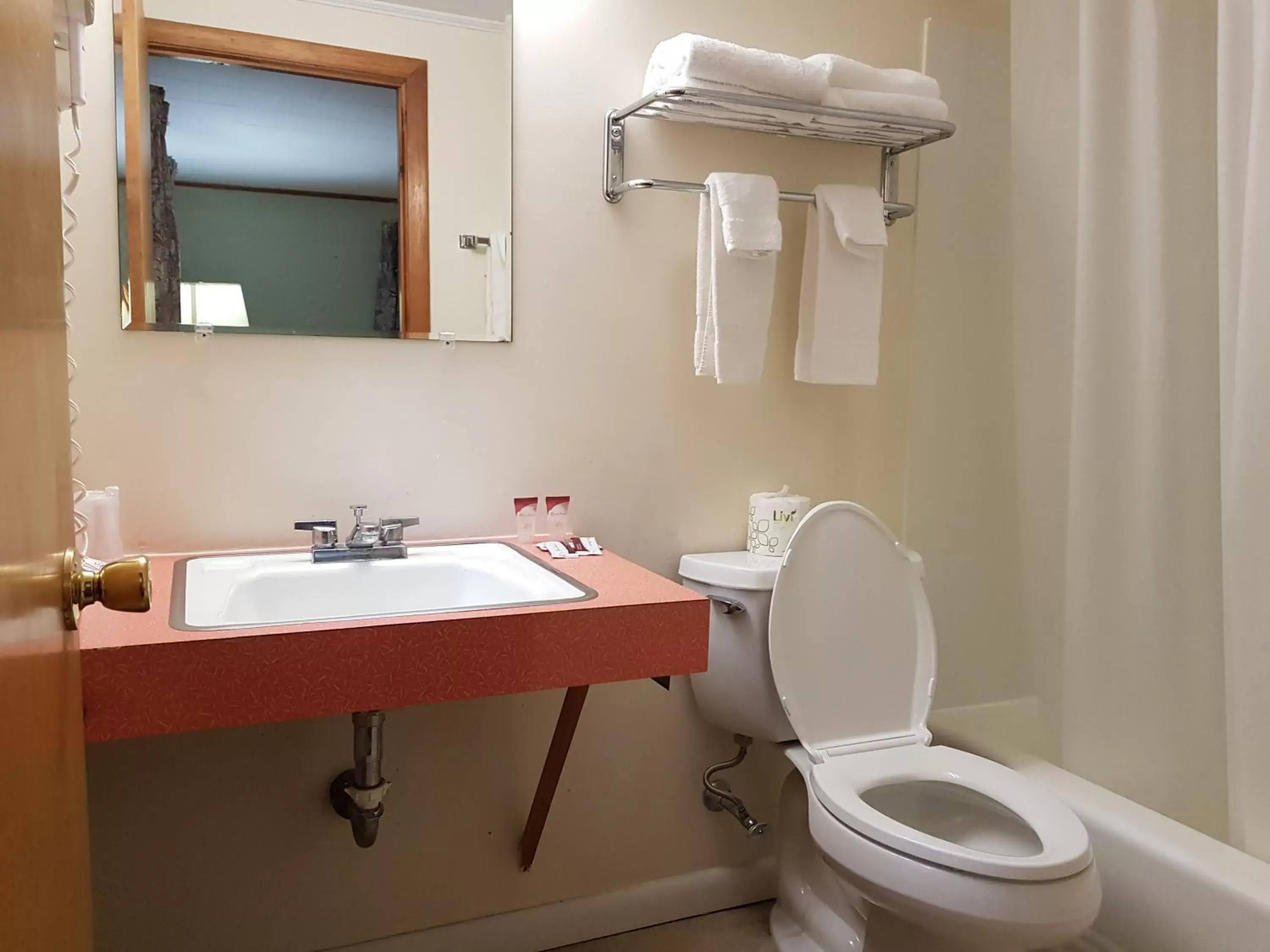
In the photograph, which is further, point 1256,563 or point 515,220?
point 515,220

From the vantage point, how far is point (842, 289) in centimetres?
182

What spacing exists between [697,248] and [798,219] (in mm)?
269

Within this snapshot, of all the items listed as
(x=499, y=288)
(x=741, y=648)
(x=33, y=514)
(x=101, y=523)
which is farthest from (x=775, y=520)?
(x=33, y=514)

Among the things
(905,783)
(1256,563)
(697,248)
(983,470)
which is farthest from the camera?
(983,470)

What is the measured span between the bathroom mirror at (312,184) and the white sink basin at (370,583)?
395 mm

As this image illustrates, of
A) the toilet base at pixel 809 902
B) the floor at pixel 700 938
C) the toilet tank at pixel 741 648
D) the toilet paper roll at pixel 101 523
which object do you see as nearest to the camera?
the toilet paper roll at pixel 101 523

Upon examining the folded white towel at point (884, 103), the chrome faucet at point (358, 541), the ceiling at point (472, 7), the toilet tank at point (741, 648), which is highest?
the ceiling at point (472, 7)

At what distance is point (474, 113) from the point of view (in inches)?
64.3

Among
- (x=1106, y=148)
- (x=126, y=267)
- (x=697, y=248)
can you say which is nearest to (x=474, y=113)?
(x=697, y=248)

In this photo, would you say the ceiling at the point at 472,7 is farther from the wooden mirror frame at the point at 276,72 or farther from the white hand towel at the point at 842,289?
the white hand towel at the point at 842,289

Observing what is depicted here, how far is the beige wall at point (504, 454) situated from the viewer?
4.93 ft

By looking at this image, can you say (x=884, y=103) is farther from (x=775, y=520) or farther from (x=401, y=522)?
(x=401, y=522)

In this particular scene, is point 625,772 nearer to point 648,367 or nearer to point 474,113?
point 648,367

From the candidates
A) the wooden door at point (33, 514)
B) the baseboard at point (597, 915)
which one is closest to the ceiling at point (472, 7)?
the wooden door at point (33, 514)
